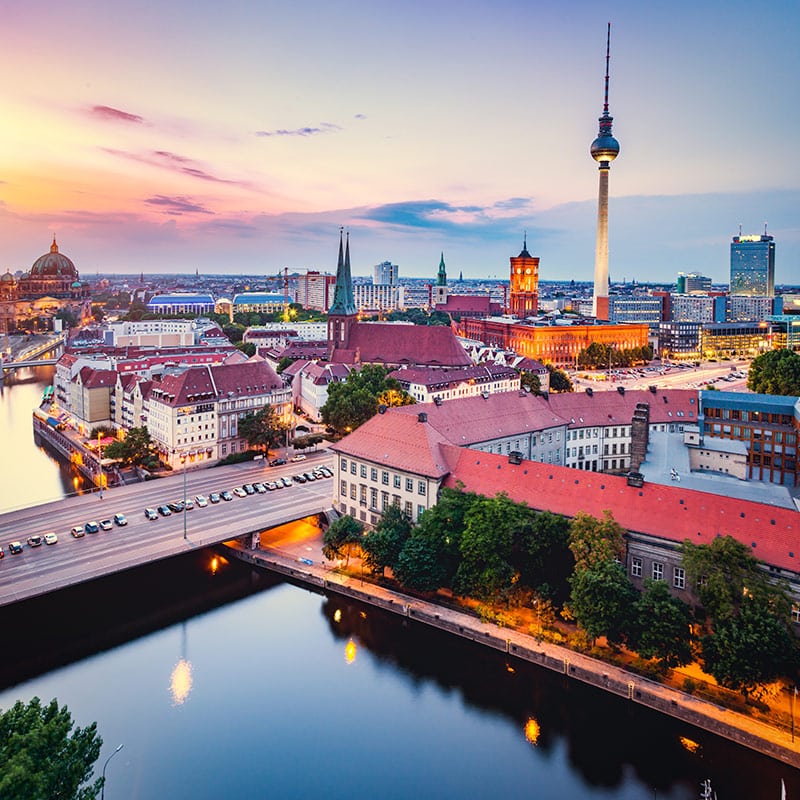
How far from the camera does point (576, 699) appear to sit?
31.0 m

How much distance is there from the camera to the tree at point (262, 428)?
64625 mm

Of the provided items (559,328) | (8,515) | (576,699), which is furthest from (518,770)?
(559,328)

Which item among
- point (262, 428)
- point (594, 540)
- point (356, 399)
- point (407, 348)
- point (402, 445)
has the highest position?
point (407, 348)

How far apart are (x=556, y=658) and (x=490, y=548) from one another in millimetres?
6152

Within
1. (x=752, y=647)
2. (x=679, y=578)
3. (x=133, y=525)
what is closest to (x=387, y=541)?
(x=679, y=578)

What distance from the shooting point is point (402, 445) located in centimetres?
4484

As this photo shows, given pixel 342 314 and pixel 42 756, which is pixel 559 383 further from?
pixel 42 756

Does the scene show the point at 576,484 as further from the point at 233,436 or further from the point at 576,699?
the point at 233,436

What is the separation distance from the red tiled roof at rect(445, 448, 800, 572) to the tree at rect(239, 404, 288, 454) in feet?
90.5

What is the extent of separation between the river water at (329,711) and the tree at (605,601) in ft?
10.1

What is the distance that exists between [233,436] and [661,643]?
48.6 metres

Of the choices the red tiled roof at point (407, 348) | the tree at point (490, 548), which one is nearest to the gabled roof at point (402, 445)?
the tree at point (490, 548)

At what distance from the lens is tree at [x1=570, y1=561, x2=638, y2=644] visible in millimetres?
30812

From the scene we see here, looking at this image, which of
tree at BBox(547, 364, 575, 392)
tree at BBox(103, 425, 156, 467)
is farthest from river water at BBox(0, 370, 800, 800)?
tree at BBox(547, 364, 575, 392)
